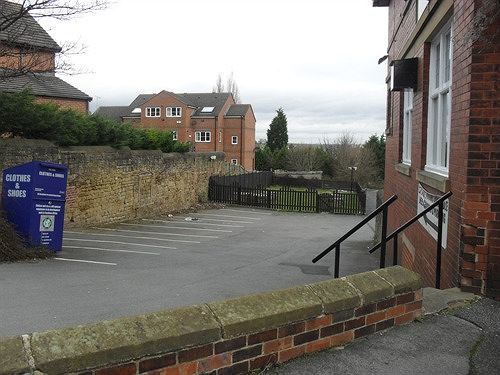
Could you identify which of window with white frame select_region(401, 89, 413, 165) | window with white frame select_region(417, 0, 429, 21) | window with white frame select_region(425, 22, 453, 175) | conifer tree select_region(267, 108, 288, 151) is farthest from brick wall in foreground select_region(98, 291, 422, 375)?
conifer tree select_region(267, 108, 288, 151)

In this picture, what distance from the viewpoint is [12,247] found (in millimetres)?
11086

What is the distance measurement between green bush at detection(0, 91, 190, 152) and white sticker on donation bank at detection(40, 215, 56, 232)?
14.7 feet

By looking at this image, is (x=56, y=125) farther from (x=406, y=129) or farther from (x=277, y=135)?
(x=277, y=135)

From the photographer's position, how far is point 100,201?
61.8 feet

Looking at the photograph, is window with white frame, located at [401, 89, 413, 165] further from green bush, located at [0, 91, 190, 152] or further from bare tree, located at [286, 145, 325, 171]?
bare tree, located at [286, 145, 325, 171]

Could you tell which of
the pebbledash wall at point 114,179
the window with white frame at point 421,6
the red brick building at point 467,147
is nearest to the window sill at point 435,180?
the red brick building at point 467,147

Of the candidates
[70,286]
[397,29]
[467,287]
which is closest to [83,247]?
[70,286]

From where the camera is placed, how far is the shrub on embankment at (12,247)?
10914 millimetres

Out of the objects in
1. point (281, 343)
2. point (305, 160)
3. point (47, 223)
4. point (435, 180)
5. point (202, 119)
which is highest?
point (202, 119)

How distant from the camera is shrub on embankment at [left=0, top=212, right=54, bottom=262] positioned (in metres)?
10.9

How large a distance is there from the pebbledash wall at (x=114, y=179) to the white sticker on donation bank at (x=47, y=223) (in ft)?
11.3

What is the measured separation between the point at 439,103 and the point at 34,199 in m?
8.45

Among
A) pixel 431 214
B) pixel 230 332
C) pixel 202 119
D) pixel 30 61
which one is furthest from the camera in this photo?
pixel 202 119

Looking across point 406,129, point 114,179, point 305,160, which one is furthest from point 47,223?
point 305,160
